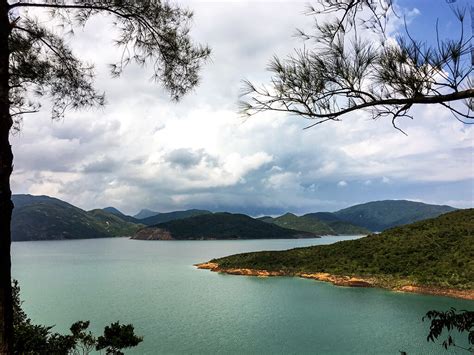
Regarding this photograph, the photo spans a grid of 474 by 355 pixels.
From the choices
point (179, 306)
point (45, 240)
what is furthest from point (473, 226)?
point (45, 240)

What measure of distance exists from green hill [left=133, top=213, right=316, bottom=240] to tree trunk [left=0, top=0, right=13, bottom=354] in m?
152

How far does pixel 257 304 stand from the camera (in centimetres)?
2670

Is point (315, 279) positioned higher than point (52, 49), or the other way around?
point (52, 49)

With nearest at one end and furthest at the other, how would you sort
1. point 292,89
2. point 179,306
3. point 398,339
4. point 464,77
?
point 464,77
point 292,89
point 398,339
point 179,306

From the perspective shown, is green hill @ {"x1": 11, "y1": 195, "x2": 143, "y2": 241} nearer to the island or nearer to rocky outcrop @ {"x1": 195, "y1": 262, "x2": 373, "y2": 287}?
the island

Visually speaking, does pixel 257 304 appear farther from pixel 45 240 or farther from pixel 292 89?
pixel 45 240

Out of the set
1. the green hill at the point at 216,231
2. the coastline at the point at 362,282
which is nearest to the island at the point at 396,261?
the coastline at the point at 362,282

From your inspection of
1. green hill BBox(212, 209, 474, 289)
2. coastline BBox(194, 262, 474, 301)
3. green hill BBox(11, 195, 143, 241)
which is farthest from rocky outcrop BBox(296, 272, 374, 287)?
green hill BBox(11, 195, 143, 241)

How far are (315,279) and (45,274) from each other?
116 feet

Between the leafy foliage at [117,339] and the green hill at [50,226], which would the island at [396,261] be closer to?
the leafy foliage at [117,339]

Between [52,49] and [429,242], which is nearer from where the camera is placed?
[52,49]

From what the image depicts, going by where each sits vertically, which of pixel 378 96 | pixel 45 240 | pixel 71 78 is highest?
pixel 71 78

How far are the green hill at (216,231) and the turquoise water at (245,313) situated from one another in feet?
380

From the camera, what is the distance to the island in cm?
3192
